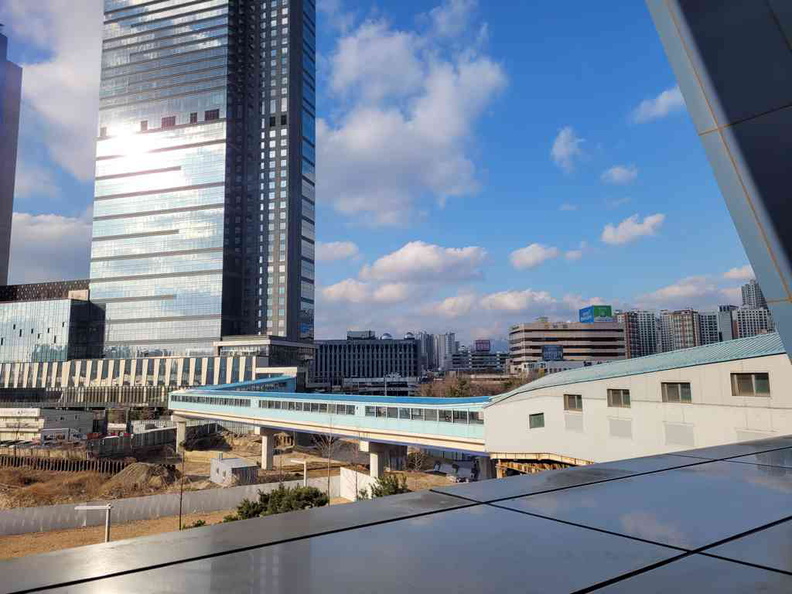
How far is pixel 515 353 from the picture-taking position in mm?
155750

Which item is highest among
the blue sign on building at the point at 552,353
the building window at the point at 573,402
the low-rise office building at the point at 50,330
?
the low-rise office building at the point at 50,330

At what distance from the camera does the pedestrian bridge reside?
3250 centimetres

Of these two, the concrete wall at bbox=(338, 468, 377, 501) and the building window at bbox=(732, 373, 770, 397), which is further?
the concrete wall at bbox=(338, 468, 377, 501)

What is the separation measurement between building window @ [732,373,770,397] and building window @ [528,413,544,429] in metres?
10.4

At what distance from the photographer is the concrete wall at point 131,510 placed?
98.8 feet

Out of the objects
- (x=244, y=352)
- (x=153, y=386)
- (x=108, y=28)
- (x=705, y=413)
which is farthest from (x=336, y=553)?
(x=108, y=28)

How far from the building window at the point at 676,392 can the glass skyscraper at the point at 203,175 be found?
332 ft

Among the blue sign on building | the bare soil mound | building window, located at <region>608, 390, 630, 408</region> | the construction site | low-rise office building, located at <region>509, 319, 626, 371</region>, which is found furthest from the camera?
low-rise office building, located at <region>509, 319, 626, 371</region>

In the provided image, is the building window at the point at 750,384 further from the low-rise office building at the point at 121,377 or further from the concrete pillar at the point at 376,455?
the low-rise office building at the point at 121,377

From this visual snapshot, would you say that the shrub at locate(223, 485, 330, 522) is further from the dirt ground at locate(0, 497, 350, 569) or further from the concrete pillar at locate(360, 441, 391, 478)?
the concrete pillar at locate(360, 441, 391, 478)

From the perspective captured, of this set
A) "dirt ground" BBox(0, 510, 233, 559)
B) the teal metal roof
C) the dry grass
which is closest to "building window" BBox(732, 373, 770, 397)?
the teal metal roof

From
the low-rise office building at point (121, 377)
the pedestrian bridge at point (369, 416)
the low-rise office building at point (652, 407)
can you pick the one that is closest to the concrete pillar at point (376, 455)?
the pedestrian bridge at point (369, 416)

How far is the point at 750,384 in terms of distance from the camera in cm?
1898

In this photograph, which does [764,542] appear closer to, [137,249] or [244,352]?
[244,352]
